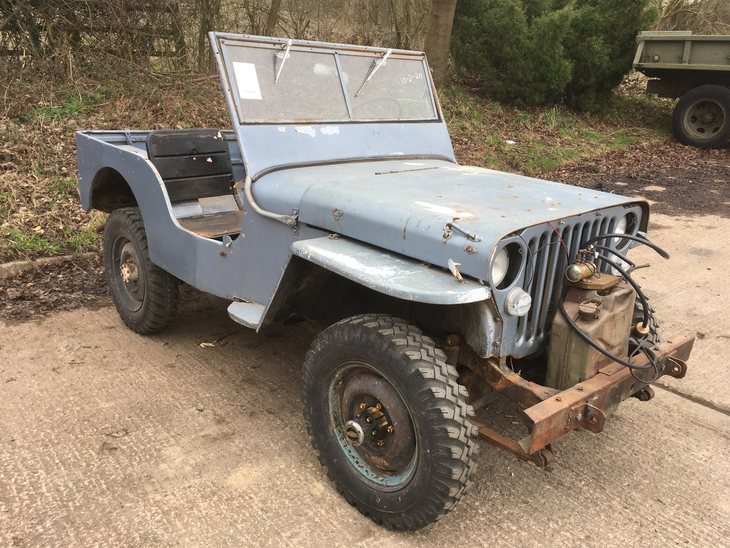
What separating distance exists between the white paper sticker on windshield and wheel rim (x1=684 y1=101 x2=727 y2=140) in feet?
31.2

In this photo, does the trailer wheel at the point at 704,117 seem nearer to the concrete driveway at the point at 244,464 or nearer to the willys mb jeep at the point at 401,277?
the concrete driveway at the point at 244,464

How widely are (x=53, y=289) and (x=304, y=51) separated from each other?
2.80 metres

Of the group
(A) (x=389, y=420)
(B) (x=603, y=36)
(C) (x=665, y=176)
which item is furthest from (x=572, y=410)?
(B) (x=603, y=36)

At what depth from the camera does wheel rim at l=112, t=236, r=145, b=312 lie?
4.02 metres

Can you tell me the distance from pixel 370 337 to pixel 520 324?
58 cm

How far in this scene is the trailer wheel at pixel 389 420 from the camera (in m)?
2.20

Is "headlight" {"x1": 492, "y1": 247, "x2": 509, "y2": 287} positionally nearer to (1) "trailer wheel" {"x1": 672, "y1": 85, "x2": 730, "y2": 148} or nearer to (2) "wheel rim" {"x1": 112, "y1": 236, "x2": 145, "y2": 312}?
(2) "wheel rim" {"x1": 112, "y1": 236, "x2": 145, "y2": 312}

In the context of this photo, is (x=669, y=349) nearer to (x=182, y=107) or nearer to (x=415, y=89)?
(x=415, y=89)

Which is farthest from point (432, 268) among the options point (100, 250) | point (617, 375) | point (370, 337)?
point (100, 250)

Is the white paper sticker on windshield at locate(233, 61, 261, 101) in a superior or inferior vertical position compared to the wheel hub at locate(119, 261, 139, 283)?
superior

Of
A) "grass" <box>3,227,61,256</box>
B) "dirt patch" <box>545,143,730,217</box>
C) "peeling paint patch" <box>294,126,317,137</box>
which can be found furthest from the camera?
"dirt patch" <box>545,143,730,217</box>

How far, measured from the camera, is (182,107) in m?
7.75

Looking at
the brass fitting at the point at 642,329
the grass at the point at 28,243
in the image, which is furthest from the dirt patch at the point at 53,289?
the brass fitting at the point at 642,329

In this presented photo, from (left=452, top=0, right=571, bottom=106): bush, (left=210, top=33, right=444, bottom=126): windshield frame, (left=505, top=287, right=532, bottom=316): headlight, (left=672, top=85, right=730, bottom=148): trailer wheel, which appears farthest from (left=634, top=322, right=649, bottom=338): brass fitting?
(left=672, top=85, right=730, bottom=148): trailer wheel
